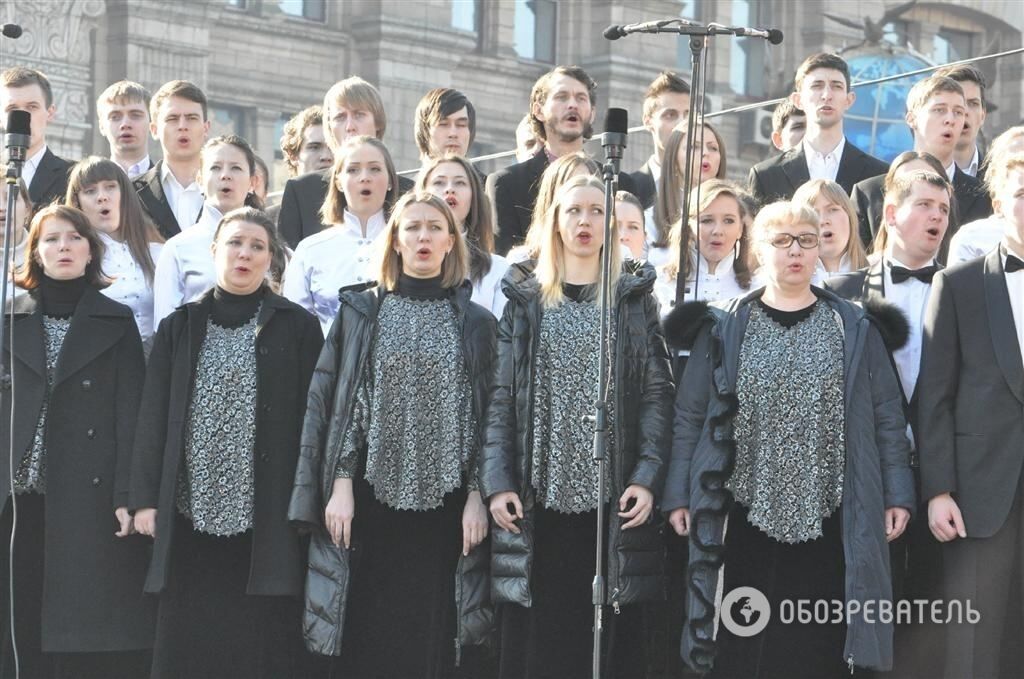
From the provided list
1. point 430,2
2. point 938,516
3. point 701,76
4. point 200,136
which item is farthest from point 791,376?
point 430,2

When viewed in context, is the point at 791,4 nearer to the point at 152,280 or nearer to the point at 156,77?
the point at 156,77

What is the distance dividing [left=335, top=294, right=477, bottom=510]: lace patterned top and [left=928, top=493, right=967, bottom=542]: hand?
159 cm

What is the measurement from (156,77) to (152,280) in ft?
52.8

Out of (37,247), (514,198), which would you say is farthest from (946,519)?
(37,247)

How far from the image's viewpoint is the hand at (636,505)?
6363mm

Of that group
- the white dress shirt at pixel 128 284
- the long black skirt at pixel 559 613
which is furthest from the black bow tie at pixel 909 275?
the white dress shirt at pixel 128 284

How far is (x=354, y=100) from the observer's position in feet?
28.3

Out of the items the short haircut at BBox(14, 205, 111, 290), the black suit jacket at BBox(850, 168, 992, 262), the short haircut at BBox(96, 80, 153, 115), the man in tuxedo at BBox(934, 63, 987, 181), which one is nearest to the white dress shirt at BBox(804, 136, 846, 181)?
the black suit jacket at BBox(850, 168, 992, 262)

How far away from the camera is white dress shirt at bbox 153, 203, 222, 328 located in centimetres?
749

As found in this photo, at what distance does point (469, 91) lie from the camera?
27953mm

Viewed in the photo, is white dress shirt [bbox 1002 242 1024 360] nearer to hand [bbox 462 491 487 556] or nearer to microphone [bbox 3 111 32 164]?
hand [bbox 462 491 487 556]

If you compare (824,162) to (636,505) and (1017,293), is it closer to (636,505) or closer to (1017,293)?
(1017,293)

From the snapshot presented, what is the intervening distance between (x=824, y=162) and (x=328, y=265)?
2.61m

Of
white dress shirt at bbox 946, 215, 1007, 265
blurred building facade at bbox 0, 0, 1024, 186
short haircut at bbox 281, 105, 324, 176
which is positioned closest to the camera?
white dress shirt at bbox 946, 215, 1007, 265
